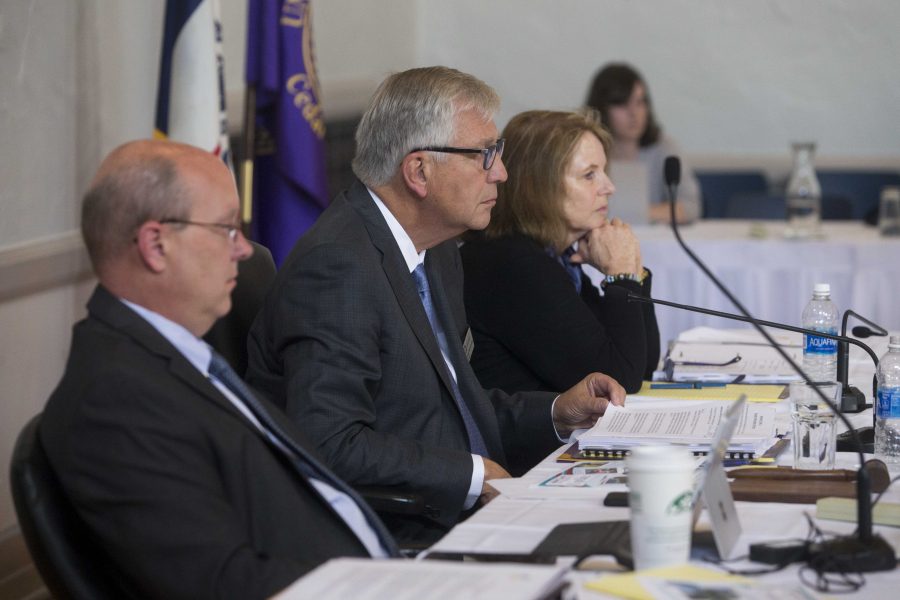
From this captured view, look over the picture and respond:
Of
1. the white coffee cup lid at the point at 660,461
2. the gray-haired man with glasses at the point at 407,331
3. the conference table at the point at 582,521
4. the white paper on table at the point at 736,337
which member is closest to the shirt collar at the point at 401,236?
the gray-haired man with glasses at the point at 407,331

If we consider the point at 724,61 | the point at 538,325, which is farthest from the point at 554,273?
the point at 724,61

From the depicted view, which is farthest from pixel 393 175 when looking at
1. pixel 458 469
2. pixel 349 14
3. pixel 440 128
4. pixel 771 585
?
pixel 349 14

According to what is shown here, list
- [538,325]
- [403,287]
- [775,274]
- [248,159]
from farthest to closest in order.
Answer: [775,274] → [248,159] → [538,325] → [403,287]

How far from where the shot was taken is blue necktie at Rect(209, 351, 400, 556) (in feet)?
4.98

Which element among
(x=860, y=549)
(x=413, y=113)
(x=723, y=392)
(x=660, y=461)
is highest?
(x=413, y=113)

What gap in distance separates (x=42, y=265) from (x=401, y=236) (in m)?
1.43

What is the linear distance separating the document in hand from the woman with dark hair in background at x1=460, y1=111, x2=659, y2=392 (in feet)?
1.08

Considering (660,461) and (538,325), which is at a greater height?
(660,461)

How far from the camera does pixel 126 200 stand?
1397 millimetres

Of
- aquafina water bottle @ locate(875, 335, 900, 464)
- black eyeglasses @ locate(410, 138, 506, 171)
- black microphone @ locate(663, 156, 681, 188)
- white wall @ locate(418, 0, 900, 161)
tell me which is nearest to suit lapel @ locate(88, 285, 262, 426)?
black eyeglasses @ locate(410, 138, 506, 171)

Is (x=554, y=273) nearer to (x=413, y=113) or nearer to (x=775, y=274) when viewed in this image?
(x=413, y=113)

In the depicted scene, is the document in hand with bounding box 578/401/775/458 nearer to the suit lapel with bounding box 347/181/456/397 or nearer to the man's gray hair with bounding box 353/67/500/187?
the suit lapel with bounding box 347/181/456/397

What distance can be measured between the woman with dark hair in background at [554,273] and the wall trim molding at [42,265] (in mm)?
1067

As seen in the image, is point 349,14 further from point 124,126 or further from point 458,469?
point 458,469
